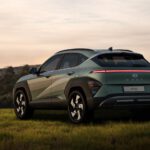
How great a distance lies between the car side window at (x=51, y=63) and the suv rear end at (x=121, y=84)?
171 centimetres

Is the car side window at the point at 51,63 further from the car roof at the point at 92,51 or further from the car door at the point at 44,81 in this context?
the car roof at the point at 92,51

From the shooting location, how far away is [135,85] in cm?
1259

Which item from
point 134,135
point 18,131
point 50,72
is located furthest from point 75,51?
point 134,135

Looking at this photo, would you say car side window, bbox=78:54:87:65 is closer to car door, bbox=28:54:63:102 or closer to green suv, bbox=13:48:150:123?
green suv, bbox=13:48:150:123

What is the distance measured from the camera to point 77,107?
512 inches

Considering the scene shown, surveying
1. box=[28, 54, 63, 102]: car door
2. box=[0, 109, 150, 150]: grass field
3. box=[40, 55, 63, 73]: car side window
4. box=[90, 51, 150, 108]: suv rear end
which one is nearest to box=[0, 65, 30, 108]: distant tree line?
box=[28, 54, 63, 102]: car door

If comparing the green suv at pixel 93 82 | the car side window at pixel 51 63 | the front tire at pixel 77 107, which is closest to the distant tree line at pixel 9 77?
the car side window at pixel 51 63

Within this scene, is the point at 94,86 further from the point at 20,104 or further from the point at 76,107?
the point at 20,104

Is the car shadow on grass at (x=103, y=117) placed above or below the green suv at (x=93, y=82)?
below

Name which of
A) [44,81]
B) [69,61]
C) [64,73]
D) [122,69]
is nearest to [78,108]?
[64,73]

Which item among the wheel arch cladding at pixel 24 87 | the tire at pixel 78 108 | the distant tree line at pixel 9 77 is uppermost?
the wheel arch cladding at pixel 24 87

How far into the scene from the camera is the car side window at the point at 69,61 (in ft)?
44.8

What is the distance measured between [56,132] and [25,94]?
4.54 meters

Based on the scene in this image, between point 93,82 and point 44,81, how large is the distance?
7.61ft
